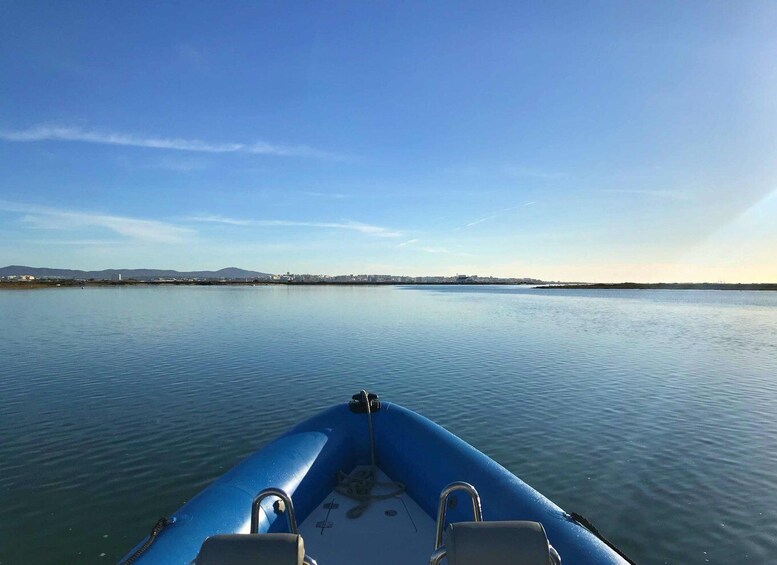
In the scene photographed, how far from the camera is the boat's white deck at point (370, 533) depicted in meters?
4.36

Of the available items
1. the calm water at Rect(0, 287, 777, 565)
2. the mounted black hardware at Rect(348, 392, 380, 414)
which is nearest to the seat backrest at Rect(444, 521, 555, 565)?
the mounted black hardware at Rect(348, 392, 380, 414)

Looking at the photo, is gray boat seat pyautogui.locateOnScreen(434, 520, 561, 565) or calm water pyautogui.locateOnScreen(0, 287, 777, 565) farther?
calm water pyautogui.locateOnScreen(0, 287, 777, 565)

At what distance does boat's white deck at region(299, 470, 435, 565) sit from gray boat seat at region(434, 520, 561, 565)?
233cm

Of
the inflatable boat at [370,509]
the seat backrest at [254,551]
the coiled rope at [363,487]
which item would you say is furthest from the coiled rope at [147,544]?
the coiled rope at [363,487]

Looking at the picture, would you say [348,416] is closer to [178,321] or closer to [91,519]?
[91,519]

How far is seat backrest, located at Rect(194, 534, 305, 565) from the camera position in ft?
7.47

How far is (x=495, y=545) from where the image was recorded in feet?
7.62

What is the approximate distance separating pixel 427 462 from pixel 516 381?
376 inches

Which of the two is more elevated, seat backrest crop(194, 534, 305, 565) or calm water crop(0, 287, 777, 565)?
seat backrest crop(194, 534, 305, 565)

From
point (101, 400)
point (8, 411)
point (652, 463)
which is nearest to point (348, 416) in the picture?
point (652, 463)

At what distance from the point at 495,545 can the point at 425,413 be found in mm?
8528

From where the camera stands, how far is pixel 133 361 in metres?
16.4

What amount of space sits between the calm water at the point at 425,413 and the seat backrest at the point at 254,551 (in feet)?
13.3

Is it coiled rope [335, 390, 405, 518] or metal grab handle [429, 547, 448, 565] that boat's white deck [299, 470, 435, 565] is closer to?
coiled rope [335, 390, 405, 518]
